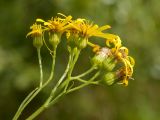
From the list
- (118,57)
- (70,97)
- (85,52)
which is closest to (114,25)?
(85,52)

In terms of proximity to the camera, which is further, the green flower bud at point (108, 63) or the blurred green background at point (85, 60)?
the blurred green background at point (85, 60)

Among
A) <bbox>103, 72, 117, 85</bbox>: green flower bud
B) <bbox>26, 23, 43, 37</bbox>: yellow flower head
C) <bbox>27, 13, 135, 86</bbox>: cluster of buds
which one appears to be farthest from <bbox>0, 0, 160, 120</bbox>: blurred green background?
<bbox>103, 72, 117, 85</bbox>: green flower bud

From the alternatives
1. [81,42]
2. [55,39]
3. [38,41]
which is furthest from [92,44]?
[38,41]

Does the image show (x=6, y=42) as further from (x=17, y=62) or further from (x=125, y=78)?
(x=125, y=78)

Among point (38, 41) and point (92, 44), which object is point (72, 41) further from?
point (38, 41)

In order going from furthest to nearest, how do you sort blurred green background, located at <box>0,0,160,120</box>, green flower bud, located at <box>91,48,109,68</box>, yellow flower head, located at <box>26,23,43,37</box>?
blurred green background, located at <box>0,0,160,120</box> → yellow flower head, located at <box>26,23,43,37</box> → green flower bud, located at <box>91,48,109,68</box>

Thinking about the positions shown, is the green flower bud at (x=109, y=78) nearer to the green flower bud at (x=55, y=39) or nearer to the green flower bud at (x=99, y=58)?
the green flower bud at (x=99, y=58)

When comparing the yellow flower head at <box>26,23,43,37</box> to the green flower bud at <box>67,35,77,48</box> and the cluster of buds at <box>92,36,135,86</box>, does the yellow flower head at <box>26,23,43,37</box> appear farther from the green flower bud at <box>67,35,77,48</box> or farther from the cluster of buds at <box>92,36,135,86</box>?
the cluster of buds at <box>92,36,135,86</box>

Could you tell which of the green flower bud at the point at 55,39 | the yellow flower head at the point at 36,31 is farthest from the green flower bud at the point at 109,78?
the yellow flower head at the point at 36,31
